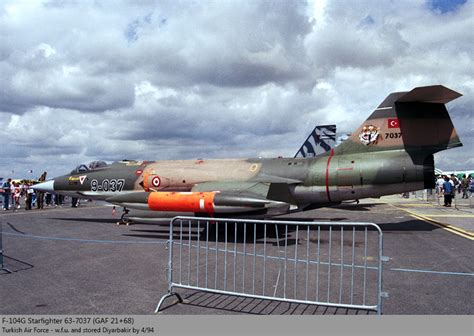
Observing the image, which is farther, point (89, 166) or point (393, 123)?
point (89, 166)

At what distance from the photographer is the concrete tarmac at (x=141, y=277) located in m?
4.78

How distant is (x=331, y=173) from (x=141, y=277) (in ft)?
23.4

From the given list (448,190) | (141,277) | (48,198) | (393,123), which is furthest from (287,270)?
(48,198)

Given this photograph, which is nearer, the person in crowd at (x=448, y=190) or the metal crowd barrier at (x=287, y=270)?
the metal crowd barrier at (x=287, y=270)

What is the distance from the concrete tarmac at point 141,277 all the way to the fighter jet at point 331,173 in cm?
149

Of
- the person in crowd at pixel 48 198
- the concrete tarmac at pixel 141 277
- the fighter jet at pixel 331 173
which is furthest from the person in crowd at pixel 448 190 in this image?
the person in crowd at pixel 48 198

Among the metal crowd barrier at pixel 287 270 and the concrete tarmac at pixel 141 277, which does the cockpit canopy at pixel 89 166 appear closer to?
the concrete tarmac at pixel 141 277

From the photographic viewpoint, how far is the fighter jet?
10336 mm

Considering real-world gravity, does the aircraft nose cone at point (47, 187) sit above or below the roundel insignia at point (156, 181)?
below

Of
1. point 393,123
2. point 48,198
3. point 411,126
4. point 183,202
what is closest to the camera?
point 183,202

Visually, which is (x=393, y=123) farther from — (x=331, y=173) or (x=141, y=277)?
(x=141, y=277)

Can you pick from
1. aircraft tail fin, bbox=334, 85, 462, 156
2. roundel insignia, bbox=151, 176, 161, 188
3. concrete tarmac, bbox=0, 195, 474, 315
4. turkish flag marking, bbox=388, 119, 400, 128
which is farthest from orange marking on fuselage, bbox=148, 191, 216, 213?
turkish flag marking, bbox=388, 119, 400, 128

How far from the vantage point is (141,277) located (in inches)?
247
